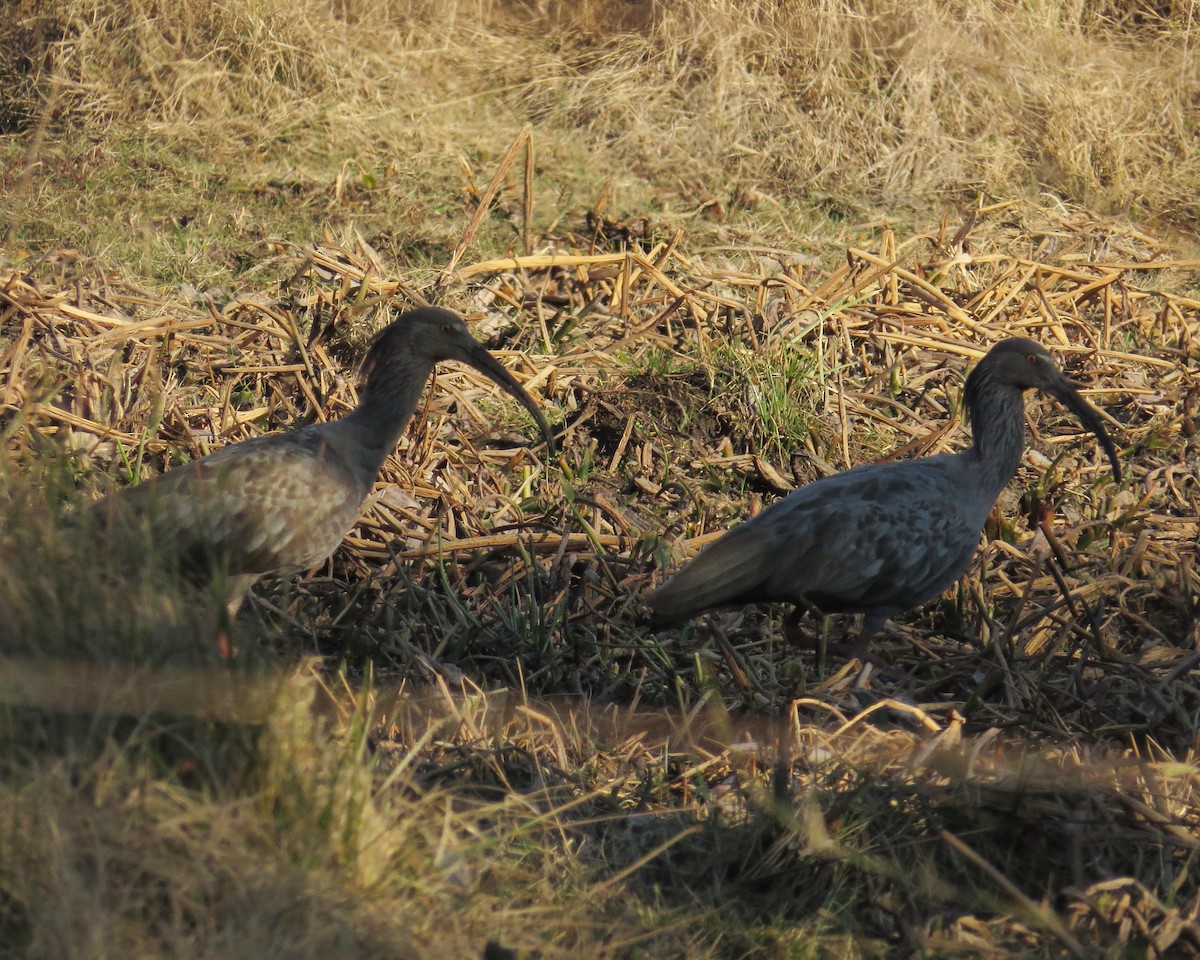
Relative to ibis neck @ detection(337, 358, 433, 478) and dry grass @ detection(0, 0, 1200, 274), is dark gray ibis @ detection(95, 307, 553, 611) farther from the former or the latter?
dry grass @ detection(0, 0, 1200, 274)

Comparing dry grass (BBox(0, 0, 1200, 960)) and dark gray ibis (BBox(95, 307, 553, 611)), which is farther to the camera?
dark gray ibis (BBox(95, 307, 553, 611))

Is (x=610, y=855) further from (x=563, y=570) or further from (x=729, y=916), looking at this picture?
(x=563, y=570)

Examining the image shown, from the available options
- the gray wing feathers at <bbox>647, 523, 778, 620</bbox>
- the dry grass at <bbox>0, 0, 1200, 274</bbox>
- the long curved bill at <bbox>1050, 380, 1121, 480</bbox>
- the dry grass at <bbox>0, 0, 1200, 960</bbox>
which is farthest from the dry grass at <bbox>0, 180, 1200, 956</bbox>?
the dry grass at <bbox>0, 0, 1200, 274</bbox>

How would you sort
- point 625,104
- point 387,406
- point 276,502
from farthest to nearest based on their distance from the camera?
point 625,104, point 387,406, point 276,502

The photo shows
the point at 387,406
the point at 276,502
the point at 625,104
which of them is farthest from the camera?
the point at 625,104

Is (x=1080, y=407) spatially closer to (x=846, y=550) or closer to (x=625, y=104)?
(x=846, y=550)

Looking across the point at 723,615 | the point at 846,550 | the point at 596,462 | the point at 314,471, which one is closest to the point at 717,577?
the point at 846,550

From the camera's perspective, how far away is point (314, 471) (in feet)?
17.9

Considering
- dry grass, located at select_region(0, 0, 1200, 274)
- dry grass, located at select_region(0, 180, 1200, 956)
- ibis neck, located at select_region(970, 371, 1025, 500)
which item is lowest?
dry grass, located at select_region(0, 180, 1200, 956)

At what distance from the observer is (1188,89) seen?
10.9 meters

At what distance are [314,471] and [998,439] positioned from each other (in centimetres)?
276

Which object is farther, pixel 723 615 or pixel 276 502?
pixel 723 615

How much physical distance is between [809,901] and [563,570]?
2232 millimetres

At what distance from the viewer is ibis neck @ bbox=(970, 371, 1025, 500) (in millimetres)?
5953
